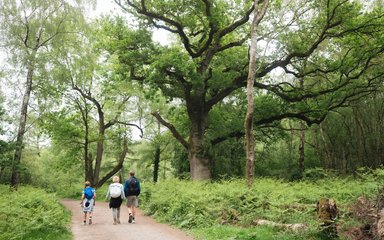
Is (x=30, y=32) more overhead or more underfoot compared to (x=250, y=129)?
more overhead

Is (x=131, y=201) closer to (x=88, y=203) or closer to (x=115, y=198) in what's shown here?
(x=115, y=198)

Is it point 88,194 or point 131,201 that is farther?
point 88,194

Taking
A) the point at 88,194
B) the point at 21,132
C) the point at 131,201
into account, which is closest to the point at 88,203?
the point at 88,194

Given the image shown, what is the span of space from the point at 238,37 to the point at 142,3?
28.2 feet

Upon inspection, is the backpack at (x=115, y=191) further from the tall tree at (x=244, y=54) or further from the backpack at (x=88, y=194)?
the tall tree at (x=244, y=54)

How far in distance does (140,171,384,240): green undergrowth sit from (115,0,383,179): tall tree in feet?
26.7

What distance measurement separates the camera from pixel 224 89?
78.0 ft

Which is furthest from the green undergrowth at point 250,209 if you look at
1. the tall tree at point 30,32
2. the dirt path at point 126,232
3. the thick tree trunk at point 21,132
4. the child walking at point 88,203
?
the tall tree at point 30,32

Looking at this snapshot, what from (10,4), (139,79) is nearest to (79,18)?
(10,4)

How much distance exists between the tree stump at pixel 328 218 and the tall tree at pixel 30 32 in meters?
18.8

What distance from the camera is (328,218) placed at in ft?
27.0

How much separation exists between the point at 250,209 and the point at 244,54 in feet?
47.7

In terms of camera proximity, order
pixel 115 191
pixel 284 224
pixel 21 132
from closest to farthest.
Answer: pixel 284 224, pixel 115 191, pixel 21 132

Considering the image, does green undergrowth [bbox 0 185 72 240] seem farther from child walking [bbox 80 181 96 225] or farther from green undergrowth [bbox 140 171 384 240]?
green undergrowth [bbox 140 171 384 240]
